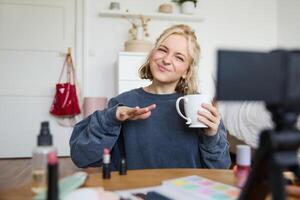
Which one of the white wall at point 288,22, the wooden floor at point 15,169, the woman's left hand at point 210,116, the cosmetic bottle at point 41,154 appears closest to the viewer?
the cosmetic bottle at point 41,154

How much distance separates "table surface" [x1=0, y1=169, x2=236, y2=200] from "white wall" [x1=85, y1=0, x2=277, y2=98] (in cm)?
285

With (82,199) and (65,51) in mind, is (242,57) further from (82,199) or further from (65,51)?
(65,51)

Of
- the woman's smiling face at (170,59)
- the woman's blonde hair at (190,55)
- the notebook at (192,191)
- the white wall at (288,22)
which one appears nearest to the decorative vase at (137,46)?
the white wall at (288,22)

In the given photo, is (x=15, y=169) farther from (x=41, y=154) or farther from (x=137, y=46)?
(x=41, y=154)

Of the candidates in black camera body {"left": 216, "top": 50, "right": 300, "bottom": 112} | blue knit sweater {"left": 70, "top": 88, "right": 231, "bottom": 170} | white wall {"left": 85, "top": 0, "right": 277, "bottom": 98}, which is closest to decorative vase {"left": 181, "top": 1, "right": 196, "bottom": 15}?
white wall {"left": 85, "top": 0, "right": 277, "bottom": 98}

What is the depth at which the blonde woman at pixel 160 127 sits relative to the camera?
857 millimetres

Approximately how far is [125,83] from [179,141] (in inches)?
89.5

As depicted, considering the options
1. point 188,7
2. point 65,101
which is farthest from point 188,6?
point 65,101

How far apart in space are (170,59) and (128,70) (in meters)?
2.22

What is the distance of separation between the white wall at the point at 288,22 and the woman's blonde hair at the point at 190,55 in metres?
3.00

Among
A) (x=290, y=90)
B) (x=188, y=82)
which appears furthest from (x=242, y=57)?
(x=188, y=82)

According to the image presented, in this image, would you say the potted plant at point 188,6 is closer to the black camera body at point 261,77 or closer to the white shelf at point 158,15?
the white shelf at point 158,15

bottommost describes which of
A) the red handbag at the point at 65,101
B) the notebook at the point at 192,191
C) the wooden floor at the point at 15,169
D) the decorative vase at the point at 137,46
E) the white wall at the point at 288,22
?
the wooden floor at the point at 15,169

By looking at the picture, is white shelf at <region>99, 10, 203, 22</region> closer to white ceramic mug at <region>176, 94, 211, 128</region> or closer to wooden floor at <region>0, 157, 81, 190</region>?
wooden floor at <region>0, 157, 81, 190</region>
